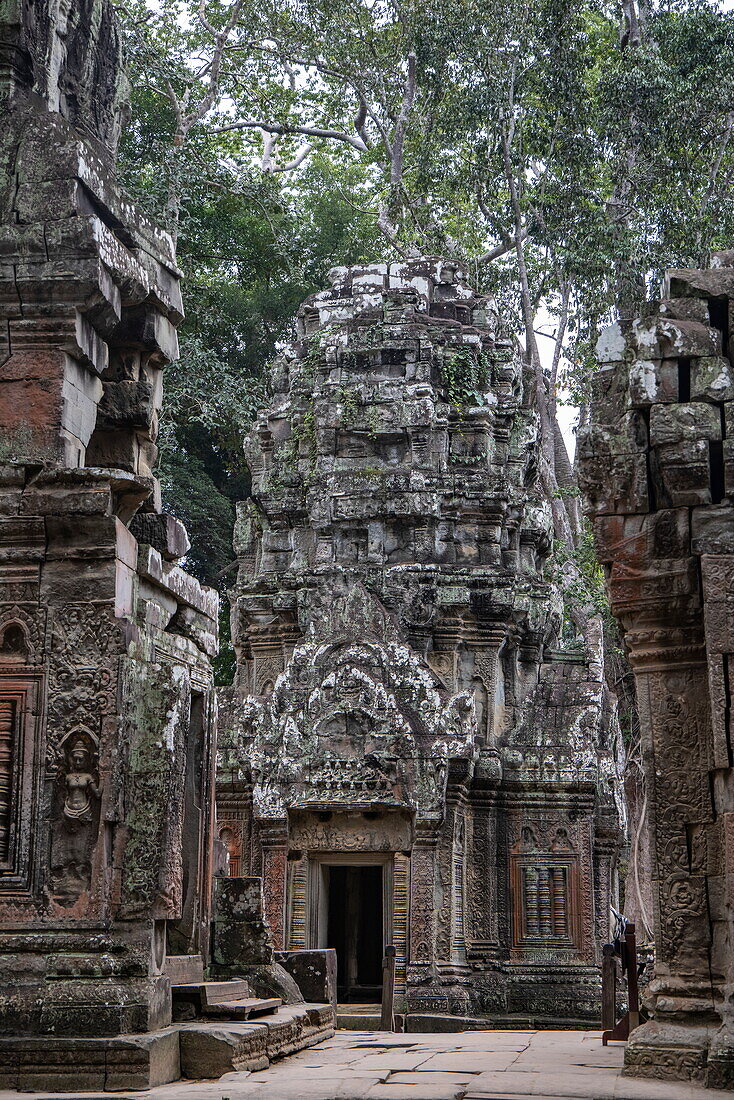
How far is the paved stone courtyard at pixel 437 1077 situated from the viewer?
5629 mm

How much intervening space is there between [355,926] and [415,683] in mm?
4703

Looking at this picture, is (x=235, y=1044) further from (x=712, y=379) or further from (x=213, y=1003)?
(x=712, y=379)

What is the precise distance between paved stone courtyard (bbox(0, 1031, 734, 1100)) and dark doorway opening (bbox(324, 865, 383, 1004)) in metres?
8.61

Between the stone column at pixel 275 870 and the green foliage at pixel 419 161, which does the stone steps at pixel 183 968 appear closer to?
the stone column at pixel 275 870

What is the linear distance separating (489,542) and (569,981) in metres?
5.14

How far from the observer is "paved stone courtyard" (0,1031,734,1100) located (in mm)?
5629

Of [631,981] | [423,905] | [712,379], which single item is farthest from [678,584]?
[423,905]

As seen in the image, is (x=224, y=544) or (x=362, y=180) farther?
(x=362, y=180)

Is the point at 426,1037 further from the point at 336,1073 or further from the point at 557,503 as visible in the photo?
the point at 557,503

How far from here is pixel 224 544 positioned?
26219mm

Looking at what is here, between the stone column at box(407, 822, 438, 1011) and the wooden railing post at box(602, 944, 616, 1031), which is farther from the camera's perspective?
the stone column at box(407, 822, 438, 1011)

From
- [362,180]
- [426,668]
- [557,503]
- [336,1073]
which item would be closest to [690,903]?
[336,1073]

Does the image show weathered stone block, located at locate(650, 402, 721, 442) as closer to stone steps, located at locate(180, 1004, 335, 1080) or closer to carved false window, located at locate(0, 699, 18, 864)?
carved false window, located at locate(0, 699, 18, 864)

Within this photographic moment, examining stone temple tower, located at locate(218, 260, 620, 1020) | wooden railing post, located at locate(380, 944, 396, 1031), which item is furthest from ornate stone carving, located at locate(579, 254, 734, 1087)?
stone temple tower, located at locate(218, 260, 620, 1020)
